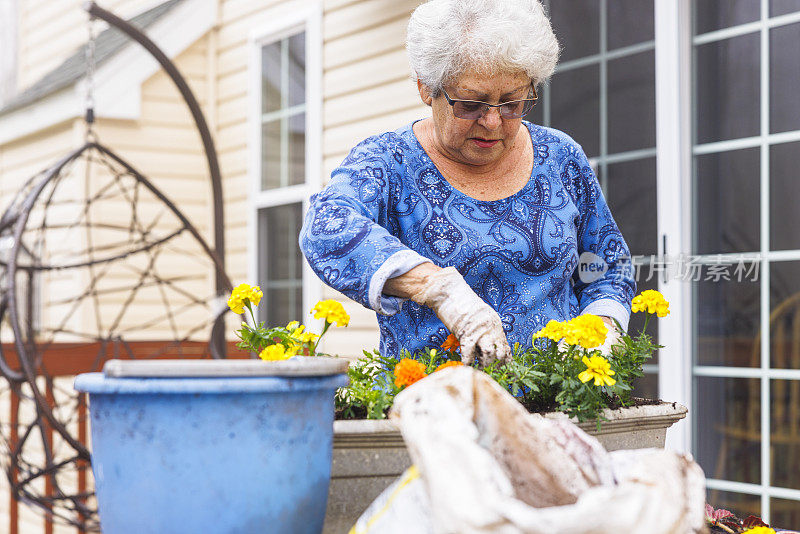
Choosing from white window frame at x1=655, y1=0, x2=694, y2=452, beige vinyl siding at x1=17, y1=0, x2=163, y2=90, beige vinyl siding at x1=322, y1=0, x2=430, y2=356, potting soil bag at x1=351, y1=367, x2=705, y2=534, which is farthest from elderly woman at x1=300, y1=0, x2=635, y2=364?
beige vinyl siding at x1=17, y1=0, x2=163, y2=90

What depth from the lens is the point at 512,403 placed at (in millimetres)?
969

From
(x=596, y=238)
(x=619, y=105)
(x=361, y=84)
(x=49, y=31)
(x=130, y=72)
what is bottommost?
(x=596, y=238)

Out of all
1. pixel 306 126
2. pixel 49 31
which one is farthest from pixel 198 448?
pixel 49 31

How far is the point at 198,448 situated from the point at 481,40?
0.90 m

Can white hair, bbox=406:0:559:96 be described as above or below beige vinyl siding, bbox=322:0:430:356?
below

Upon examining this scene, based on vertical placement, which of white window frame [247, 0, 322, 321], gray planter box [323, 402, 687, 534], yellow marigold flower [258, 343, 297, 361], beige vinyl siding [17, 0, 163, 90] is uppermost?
beige vinyl siding [17, 0, 163, 90]

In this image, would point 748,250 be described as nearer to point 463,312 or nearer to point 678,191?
point 678,191

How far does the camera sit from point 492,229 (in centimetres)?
167

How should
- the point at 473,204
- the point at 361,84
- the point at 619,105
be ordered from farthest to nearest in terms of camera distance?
the point at 361,84 → the point at 619,105 → the point at 473,204

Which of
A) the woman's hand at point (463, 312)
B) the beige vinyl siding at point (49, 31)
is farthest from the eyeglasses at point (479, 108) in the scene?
the beige vinyl siding at point (49, 31)

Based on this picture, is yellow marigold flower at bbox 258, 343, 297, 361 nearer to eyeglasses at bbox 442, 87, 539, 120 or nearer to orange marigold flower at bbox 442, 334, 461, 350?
orange marigold flower at bbox 442, 334, 461, 350

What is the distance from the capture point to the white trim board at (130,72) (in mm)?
5562

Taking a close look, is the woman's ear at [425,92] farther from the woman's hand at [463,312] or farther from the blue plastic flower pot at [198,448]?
the blue plastic flower pot at [198,448]

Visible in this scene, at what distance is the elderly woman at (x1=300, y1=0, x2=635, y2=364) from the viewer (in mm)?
1450
